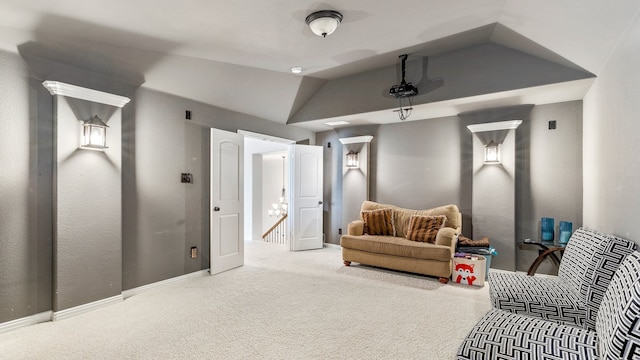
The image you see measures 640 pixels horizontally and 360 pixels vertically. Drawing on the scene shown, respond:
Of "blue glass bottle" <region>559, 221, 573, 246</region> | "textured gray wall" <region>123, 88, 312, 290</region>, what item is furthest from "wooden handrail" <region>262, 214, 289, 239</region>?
"blue glass bottle" <region>559, 221, 573, 246</region>

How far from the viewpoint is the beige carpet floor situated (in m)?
2.41

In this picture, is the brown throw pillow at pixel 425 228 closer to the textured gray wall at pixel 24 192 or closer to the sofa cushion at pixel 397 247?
the sofa cushion at pixel 397 247

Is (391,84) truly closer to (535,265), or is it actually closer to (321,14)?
(321,14)

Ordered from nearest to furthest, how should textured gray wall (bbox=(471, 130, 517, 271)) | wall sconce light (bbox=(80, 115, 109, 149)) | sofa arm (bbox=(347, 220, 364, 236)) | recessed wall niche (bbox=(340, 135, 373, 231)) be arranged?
wall sconce light (bbox=(80, 115, 109, 149)) < textured gray wall (bbox=(471, 130, 517, 271)) < sofa arm (bbox=(347, 220, 364, 236)) < recessed wall niche (bbox=(340, 135, 373, 231))

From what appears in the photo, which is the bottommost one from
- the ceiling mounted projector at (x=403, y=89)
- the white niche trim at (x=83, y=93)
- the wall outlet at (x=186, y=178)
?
the wall outlet at (x=186, y=178)

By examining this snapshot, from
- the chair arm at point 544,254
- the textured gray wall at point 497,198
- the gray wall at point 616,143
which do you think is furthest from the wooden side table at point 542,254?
the gray wall at point 616,143

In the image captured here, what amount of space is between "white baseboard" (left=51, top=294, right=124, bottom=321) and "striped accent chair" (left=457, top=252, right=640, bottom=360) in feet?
11.4

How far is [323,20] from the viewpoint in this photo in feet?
9.07

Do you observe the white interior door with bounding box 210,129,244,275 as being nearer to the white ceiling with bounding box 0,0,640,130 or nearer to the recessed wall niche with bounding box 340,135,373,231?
the white ceiling with bounding box 0,0,640,130

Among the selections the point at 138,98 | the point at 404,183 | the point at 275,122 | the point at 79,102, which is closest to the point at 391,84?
the point at 404,183

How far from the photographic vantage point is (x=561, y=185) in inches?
162

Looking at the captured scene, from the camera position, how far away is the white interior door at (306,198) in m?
5.95

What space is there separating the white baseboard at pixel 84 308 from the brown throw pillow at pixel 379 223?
11.5 ft

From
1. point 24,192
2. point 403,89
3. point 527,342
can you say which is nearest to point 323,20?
point 403,89
